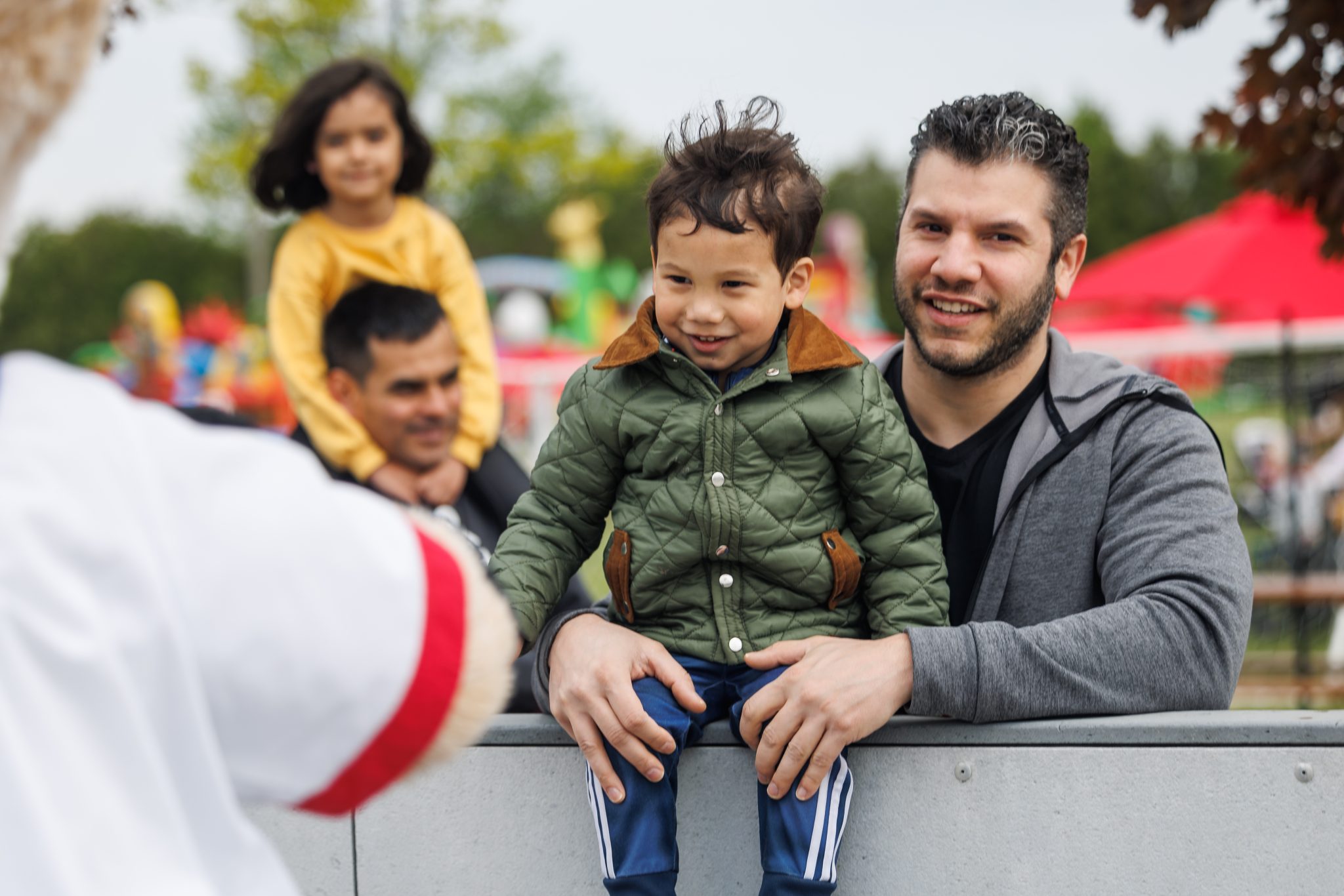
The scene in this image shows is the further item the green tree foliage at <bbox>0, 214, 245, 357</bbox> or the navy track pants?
the green tree foliage at <bbox>0, 214, 245, 357</bbox>

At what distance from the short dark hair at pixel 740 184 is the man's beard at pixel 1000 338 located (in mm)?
348

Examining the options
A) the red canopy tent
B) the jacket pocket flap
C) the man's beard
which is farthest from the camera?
the red canopy tent

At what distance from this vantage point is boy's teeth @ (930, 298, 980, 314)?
2641mm

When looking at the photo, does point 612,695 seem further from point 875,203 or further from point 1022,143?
point 875,203

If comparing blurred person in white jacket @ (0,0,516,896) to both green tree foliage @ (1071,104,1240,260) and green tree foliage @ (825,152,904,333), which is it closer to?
green tree foliage @ (1071,104,1240,260)

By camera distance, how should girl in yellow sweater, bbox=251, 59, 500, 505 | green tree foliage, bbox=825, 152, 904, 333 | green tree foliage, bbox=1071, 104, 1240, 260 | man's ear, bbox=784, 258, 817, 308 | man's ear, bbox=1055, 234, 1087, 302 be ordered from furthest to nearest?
green tree foliage, bbox=825, 152, 904, 333 < green tree foliage, bbox=1071, 104, 1240, 260 < girl in yellow sweater, bbox=251, 59, 500, 505 < man's ear, bbox=1055, 234, 1087, 302 < man's ear, bbox=784, 258, 817, 308

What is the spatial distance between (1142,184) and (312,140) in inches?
1610

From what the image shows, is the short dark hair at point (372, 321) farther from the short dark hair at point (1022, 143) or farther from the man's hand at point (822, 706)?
the man's hand at point (822, 706)

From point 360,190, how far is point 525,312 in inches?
990

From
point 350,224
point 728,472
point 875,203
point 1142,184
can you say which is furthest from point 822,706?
point 875,203

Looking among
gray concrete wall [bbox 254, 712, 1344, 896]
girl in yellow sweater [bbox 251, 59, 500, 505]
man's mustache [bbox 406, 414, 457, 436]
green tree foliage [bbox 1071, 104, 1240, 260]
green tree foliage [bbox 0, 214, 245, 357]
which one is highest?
green tree foliage [bbox 1071, 104, 1240, 260]

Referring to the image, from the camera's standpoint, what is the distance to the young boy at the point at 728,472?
7.55ft

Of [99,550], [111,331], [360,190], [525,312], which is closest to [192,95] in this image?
[525,312]

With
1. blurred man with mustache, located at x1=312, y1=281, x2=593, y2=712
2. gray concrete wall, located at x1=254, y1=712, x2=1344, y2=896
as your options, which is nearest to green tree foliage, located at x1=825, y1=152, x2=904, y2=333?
blurred man with mustache, located at x1=312, y1=281, x2=593, y2=712
